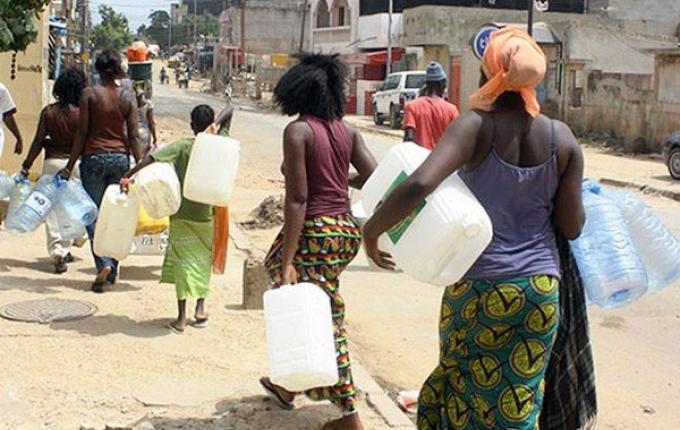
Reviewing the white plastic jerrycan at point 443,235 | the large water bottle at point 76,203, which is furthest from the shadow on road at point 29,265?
the white plastic jerrycan at point 443,235

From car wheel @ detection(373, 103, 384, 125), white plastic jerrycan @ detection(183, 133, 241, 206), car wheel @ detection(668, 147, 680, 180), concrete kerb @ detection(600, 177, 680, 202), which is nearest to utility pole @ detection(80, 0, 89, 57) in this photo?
car wheel @ detection(373, 103, 384, 125)

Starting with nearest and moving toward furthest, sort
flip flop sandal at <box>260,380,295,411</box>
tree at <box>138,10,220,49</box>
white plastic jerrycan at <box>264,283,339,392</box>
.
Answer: white plastic jerrycan at <box>264,283,339,392</box>, flip flop sandal at <box>260,380,295,411</box>, tree at <box>138,10,220,49</box>

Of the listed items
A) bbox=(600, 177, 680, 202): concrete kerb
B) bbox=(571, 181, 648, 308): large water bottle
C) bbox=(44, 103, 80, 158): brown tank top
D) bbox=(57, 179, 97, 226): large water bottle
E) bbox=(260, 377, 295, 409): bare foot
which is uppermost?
bbox=(44, 103, 80, 158): brown tank top

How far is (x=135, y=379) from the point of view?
520 cm

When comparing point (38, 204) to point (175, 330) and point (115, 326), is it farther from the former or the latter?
point (175, 330)

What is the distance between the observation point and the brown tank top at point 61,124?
25.2ft

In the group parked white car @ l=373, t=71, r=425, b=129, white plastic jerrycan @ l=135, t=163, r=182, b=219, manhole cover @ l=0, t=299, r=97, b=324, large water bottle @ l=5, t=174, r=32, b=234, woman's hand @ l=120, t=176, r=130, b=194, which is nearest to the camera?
white plastic jerrycan @ l=135, t=163, r=182, b=219

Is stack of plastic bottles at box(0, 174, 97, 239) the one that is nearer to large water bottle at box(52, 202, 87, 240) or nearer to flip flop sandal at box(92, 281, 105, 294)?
large water bottle at box(52, 202, 87, 240)

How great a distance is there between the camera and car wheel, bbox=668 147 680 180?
700 inches

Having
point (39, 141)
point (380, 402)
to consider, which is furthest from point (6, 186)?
point (380, 402)

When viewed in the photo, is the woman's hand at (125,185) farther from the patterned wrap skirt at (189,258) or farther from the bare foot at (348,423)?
the bare foot at (348,423)

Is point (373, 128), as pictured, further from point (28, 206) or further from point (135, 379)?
point (135, 379)

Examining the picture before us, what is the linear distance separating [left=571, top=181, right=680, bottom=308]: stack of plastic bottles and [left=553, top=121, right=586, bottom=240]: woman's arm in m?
0.21

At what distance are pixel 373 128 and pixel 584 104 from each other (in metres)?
8.11
